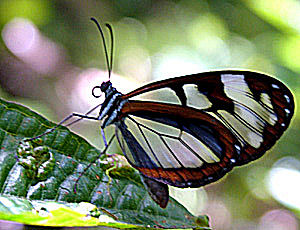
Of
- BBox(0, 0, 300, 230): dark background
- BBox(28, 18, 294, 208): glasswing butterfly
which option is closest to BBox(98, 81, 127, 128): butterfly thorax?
BBox(28, 18, 294, 208): glasswing butterfly

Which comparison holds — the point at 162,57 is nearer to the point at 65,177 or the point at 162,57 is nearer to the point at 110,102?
the point at 110,102

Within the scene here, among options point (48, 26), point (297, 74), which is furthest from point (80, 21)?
point (297, 74)

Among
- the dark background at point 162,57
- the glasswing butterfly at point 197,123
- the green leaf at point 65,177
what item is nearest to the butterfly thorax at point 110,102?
the glasswing butterfly at point 197,123

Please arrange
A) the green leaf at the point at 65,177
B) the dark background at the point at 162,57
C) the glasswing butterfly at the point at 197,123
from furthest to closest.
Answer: the dark background at the point at 162,57, the glasswing butterfly at the point at 197,123, the green leaf at the point at 65,177

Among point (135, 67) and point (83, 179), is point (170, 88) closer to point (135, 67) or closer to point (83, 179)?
point (83, 179)

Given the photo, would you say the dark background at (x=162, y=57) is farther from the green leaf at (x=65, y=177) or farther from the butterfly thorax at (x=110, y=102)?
the green leaf at (x=65, y=177)

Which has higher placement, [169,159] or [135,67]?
[135,67]

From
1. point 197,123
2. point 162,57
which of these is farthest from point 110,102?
point 162,57
